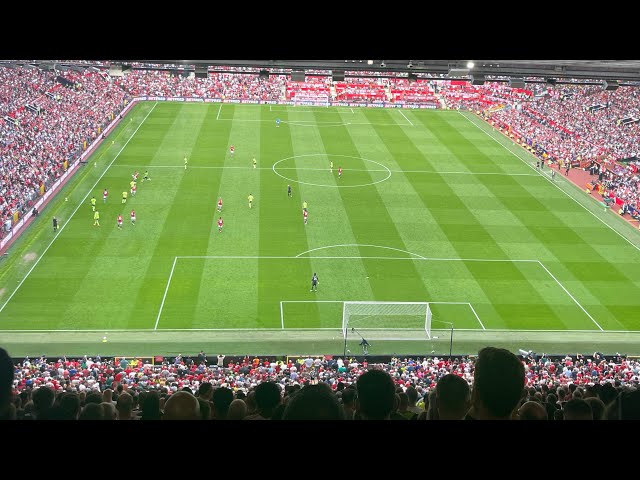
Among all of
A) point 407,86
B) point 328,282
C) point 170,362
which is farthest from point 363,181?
point 407,86

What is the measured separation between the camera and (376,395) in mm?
5383

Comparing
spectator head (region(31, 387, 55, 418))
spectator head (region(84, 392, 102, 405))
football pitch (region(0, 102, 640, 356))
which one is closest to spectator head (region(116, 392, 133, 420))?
spectator head (region(31, 387, 55, 418))

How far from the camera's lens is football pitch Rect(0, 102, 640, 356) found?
27797 mm

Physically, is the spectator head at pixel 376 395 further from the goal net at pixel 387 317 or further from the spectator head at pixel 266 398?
the goal net at pixel 387 317

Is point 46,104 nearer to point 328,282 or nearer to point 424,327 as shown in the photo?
point 328,282

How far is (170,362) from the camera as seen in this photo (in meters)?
24.3

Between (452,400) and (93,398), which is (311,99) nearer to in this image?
(93,398)

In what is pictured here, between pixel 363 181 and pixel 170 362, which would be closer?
pixel 170 362

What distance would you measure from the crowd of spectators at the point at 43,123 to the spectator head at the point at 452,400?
33589 mm

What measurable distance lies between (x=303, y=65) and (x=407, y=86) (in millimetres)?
59009

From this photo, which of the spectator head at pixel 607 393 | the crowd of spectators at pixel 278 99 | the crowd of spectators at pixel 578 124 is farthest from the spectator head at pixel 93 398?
the crowd of spectators at pixel 578 124

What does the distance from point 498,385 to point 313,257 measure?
30.0 m

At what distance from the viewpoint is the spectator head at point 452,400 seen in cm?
546

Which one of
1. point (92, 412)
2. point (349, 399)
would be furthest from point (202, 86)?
point (92, 412)
